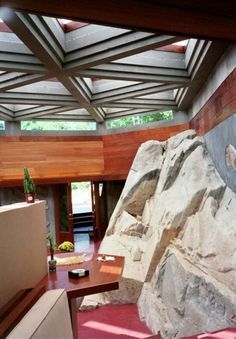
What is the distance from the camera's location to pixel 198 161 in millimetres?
6266

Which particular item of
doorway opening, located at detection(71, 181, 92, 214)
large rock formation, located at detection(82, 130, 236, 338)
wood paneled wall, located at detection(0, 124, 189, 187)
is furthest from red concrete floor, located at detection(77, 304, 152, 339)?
doorway opening, located at detection(71, 181, 92, 214)

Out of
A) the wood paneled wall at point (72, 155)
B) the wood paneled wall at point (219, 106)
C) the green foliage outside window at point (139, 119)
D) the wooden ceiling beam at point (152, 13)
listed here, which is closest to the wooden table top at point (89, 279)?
the wooden ceiling beam at point (152, 13)

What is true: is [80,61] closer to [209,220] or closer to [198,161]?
[198,161]

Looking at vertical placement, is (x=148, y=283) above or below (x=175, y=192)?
below

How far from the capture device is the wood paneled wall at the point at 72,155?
931 cm

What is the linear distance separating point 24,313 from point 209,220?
381 cm

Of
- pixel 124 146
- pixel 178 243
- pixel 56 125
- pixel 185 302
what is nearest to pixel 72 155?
pixel 56 125

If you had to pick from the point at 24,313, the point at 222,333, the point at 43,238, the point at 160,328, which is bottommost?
the point at 160,328

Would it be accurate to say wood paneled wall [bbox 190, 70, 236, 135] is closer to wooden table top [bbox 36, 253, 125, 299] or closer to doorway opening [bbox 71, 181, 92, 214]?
wooden table top [bbox 36, 253, 125, 299]

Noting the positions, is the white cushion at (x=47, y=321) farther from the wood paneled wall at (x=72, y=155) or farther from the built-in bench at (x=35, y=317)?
the wood paneled wall at (x=72, y=155)

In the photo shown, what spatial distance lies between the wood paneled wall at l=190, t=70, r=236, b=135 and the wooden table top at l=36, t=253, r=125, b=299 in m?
2.82

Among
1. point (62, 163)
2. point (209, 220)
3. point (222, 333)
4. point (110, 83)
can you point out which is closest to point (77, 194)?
point (62, 163)

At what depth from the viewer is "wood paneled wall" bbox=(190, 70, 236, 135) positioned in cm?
449

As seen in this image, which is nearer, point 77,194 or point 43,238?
point 43,238
